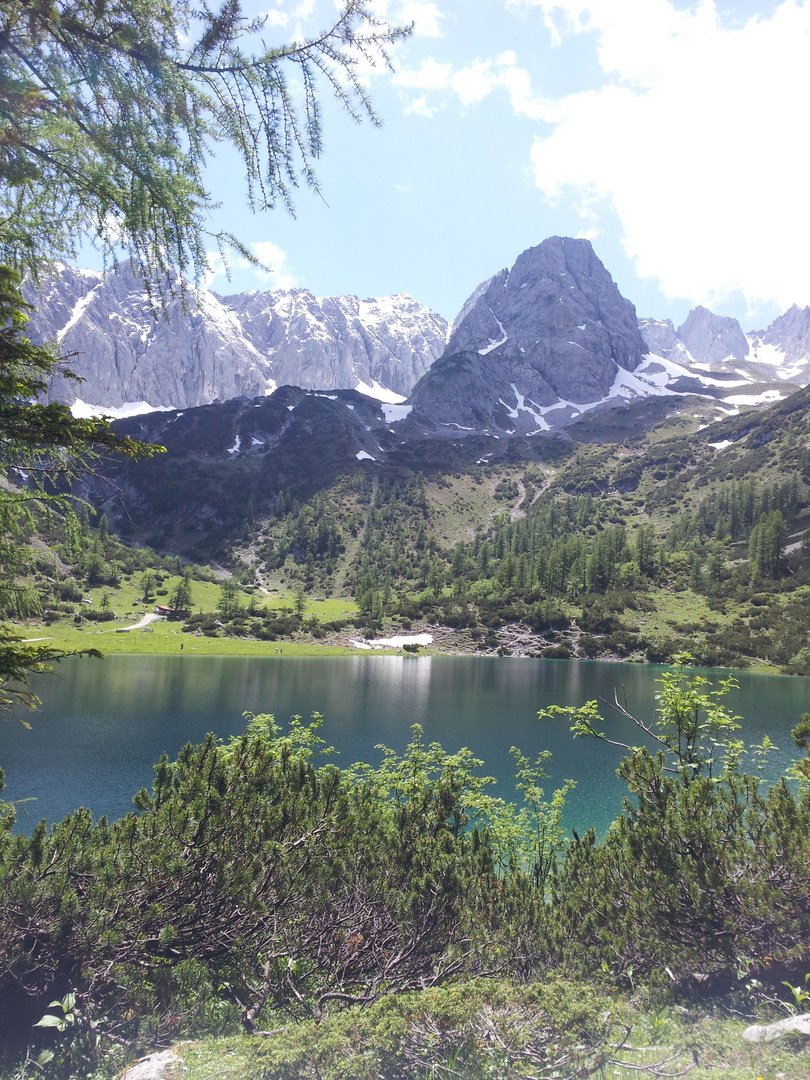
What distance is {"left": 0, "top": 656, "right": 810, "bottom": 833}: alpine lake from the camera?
2598 cm

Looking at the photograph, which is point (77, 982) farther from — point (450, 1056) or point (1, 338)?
point (1, 338)

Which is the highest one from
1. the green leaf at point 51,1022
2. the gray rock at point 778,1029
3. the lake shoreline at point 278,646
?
the gray rock at point 778,1029

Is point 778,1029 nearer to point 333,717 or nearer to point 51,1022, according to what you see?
point 51,1022

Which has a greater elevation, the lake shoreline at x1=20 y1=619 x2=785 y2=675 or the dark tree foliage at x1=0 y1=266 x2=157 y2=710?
the dark tree foliage at x1=0 y1=266 x2=157 y2=710

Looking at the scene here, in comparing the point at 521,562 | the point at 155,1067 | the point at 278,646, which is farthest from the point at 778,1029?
the point at 521,562

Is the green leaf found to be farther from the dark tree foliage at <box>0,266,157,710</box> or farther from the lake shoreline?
the lake shoreline

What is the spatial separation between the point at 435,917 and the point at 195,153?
9.89 metres

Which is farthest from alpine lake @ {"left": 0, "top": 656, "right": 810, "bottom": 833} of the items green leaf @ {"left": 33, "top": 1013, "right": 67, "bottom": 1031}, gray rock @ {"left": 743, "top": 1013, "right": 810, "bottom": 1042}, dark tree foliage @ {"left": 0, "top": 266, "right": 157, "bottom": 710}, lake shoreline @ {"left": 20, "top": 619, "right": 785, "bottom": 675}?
dark tree foliage @ {"left": 0, "top": 266, "right": 157, "bottom": 710}

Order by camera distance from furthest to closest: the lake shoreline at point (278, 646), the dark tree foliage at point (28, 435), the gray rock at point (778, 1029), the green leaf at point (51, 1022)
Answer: the lake shoreline at point (278, 646) → the green leaf at point (51, 1022) → the gray rock at point (778, 1029) → the dark tree foliage at point (28, 435)

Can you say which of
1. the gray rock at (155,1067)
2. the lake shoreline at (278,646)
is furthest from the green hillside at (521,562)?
the gray rock at (155,1067)

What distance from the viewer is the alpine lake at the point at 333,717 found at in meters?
26.0

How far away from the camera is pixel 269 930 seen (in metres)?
6.81

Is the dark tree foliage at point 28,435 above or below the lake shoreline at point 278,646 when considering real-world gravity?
above

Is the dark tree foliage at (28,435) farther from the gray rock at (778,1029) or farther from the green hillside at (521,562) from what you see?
the green hillside at (521,562)
